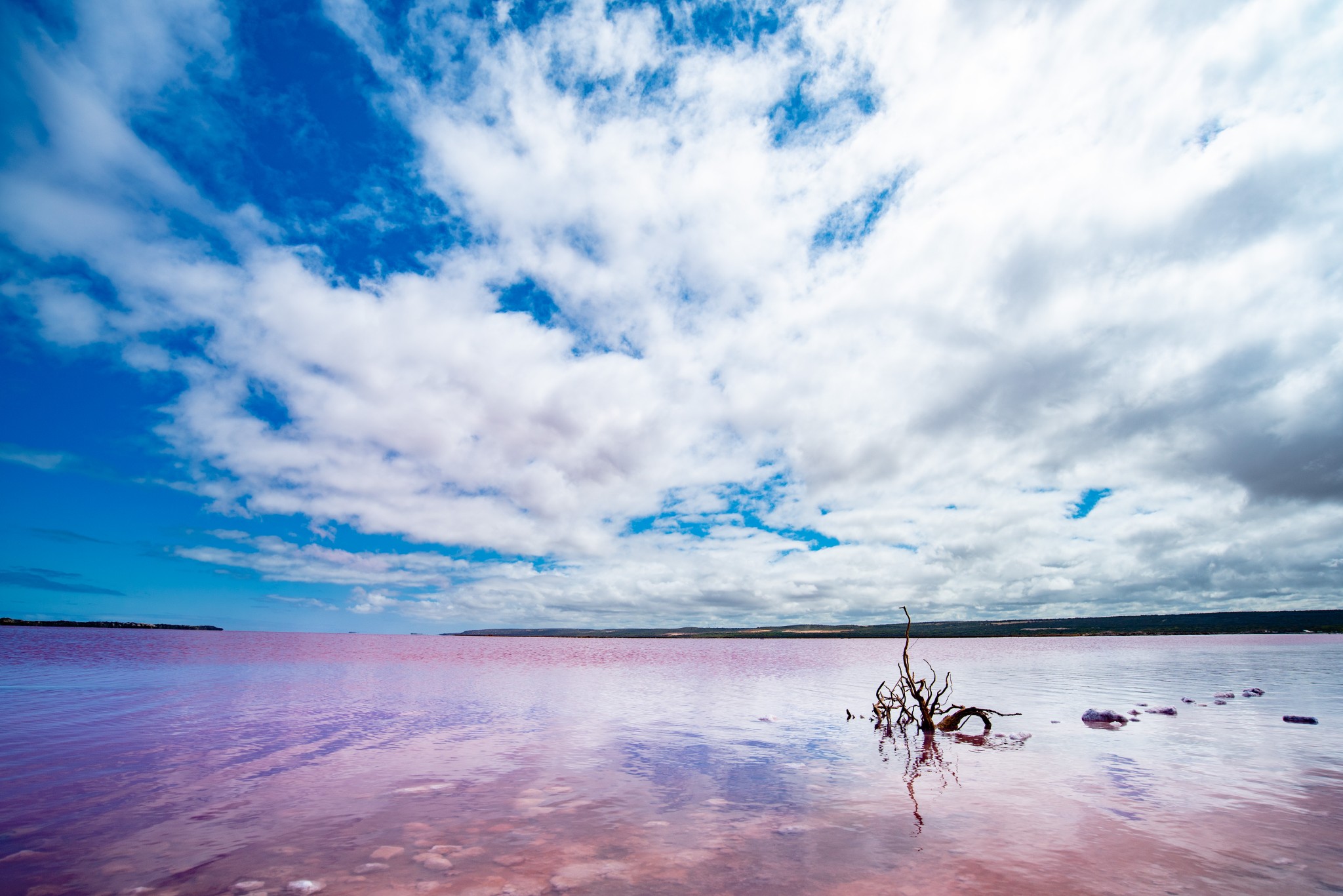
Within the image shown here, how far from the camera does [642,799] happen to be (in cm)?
1141

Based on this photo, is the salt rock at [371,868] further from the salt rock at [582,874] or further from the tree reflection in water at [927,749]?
the tree reflection in water at [927,749]

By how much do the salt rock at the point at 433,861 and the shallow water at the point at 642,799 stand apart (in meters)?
0.06

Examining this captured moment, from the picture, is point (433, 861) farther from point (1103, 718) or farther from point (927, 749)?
point (1103, 718)

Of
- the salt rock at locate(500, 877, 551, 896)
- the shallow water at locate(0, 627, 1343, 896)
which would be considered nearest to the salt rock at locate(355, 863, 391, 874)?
the shallow water at locate(0, 627, 1343, 896)

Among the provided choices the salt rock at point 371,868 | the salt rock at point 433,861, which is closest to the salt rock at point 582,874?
the salt rock at point 433,861

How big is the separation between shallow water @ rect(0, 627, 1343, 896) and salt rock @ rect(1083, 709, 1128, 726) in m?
0.90

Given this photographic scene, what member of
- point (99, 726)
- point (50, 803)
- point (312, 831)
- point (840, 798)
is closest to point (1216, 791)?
point (840, 798)

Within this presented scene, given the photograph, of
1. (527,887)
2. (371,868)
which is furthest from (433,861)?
(527,887)

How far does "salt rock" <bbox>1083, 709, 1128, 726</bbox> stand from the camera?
19.9 metres

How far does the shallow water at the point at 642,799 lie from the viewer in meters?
7.73

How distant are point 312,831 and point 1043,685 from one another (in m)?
37.9

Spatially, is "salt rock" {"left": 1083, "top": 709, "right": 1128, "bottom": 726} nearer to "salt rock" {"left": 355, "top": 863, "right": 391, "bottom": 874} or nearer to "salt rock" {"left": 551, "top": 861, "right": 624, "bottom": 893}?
"salt rock" {"left": 551, "top": 861, "right": 624, "bottom": 893}

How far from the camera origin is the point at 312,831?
926 centimetres

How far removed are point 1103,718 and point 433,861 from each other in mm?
22197
